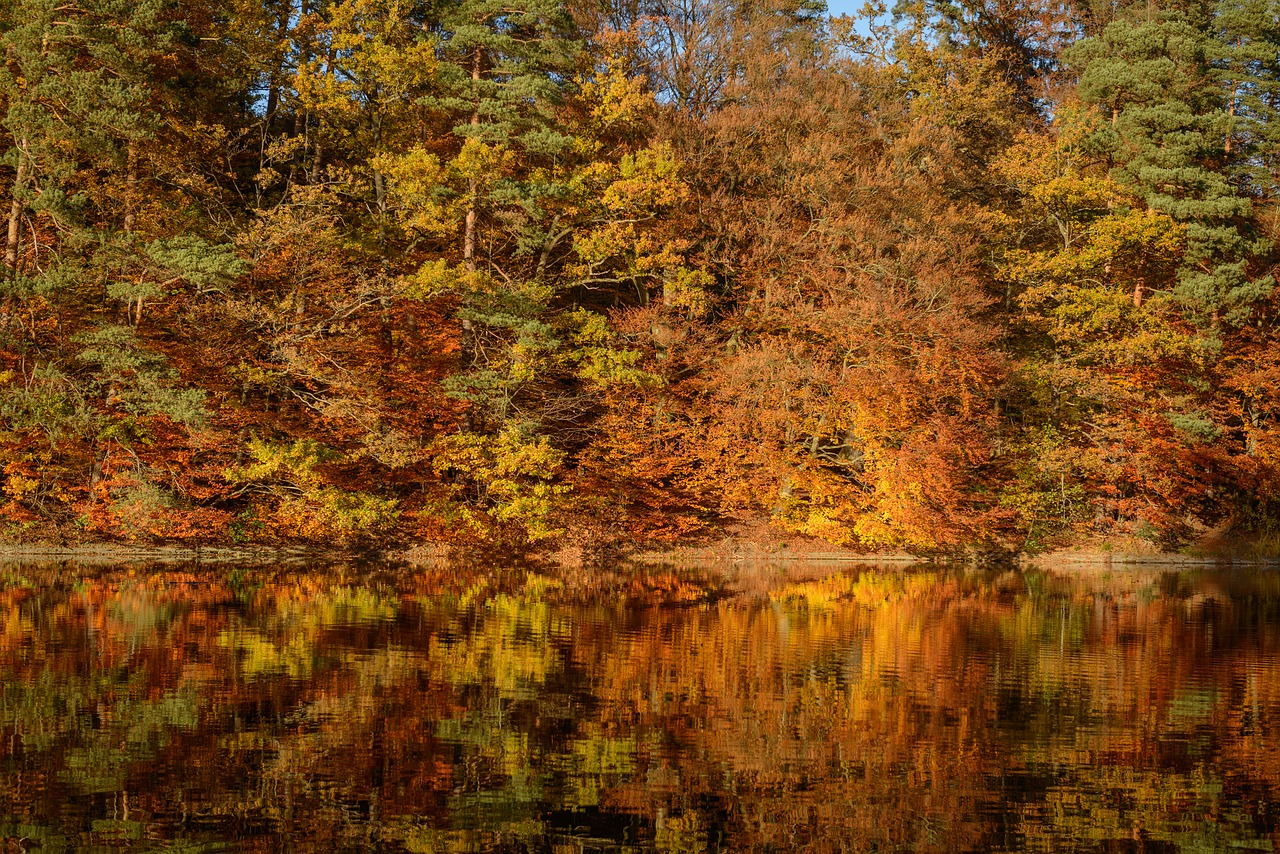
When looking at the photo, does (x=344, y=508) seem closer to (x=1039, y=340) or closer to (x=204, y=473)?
(x=204, y=473)

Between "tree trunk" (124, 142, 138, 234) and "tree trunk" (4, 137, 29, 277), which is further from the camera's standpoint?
"tree trunk" (124, 142, 138, 234)

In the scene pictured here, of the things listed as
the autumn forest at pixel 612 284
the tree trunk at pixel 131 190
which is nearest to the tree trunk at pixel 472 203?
the autumn forest at pixel 612 284

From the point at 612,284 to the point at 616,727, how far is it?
1109 inches

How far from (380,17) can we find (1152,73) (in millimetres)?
22647

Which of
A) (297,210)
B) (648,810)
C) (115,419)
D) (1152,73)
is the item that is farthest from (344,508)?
(1152,73)

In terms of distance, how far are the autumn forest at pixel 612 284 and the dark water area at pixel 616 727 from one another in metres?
8.28

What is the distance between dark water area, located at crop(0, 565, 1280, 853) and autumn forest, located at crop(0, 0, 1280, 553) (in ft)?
27.2

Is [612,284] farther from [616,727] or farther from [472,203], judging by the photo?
[616,727]

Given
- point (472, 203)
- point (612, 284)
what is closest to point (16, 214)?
point (472, 203)

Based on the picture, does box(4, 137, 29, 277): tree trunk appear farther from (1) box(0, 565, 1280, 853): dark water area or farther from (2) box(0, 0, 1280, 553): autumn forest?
(1) box(0, 565, 1280, 853): dark water area

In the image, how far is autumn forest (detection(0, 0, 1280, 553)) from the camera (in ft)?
91.5

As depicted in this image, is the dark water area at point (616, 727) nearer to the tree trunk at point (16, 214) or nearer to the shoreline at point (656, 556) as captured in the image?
the shoreline at point (656, 556)

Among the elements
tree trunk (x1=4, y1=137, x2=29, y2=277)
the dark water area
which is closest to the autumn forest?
tree trunk (x1=4, y1=137, x2=29, y2=277)

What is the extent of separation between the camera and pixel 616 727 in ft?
39.3
